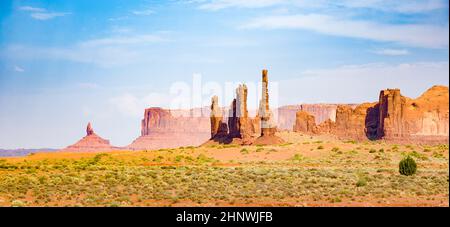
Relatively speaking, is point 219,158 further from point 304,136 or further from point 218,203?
point 304,136

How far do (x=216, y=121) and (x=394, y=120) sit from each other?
Result: 55246 millimetres

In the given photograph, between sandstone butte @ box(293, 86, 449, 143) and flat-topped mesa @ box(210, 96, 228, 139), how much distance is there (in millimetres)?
42275

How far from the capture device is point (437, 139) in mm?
150125

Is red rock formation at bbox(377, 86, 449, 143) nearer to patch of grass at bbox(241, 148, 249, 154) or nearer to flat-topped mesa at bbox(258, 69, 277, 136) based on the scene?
flat-topped mesa at bbox(258, 69, 277, 136)

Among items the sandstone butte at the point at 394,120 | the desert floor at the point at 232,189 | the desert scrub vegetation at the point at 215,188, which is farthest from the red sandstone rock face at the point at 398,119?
the desert floor at the point at 232,189

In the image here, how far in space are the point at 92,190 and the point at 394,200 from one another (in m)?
14.7

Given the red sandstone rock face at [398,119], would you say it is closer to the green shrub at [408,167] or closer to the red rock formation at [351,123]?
the red rock formation at [351,123]

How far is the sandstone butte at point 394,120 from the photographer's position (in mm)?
150500

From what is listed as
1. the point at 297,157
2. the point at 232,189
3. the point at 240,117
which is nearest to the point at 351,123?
the point at 240,117

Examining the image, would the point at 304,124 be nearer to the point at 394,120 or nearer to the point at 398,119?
the point at 394,120

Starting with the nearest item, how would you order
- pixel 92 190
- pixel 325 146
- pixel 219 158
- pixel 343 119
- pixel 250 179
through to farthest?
pixel 92 190, pixel 250 179, pixel 219 158, pixel 325 146, pixel 343 119

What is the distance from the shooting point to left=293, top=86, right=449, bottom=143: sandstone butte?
150m

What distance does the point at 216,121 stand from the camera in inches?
4365
